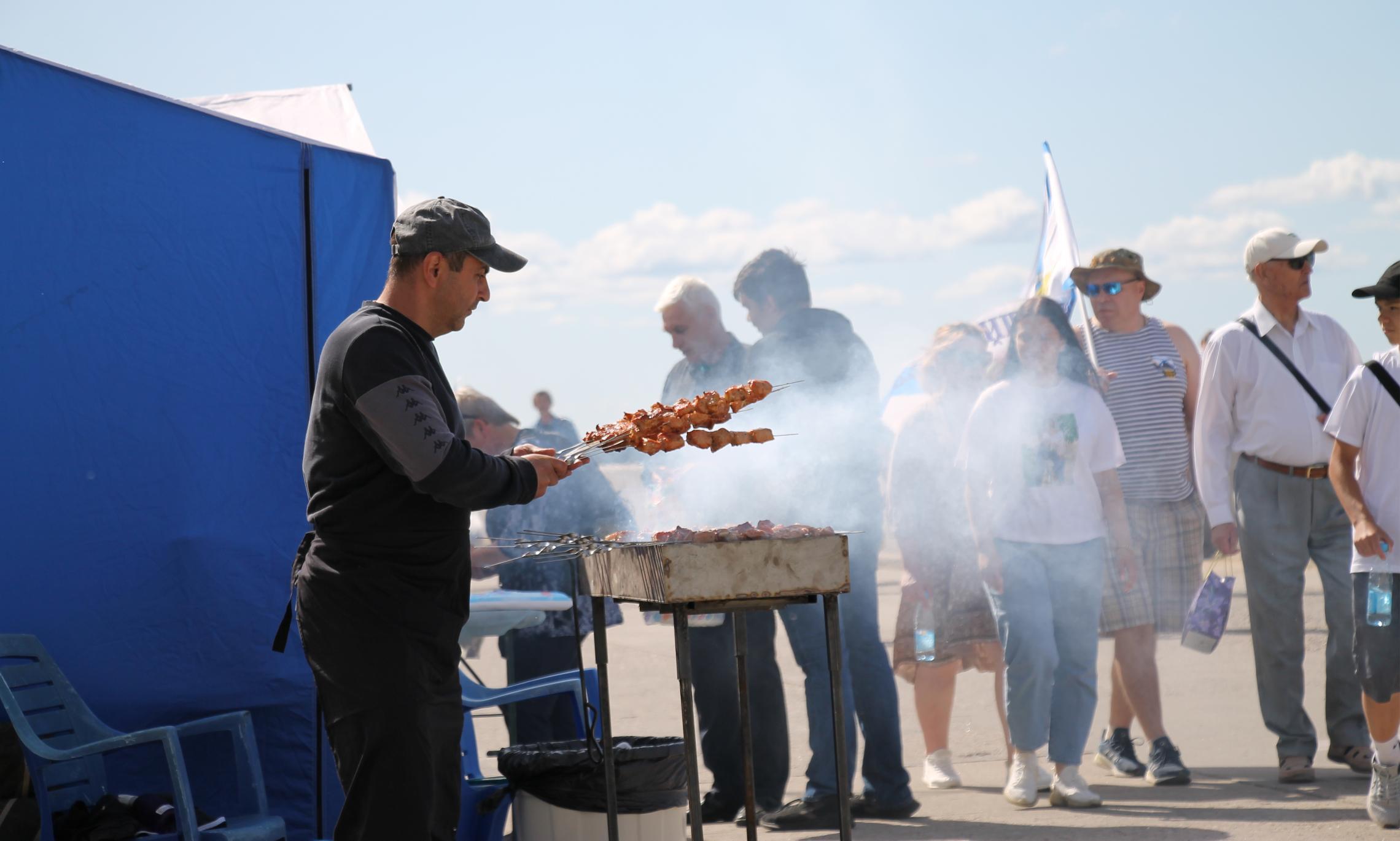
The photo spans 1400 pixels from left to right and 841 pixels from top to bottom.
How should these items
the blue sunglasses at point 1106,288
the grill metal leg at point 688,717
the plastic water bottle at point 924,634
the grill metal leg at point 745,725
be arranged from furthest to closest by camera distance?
the blue sunglasses at point 1106,288, the plastic water bottle at point 924,634, the grill metal leg at point 745,725, the grill metal leg at point 688,717

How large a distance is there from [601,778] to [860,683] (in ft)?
5.53

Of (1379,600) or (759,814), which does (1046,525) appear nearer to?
(1379,600)

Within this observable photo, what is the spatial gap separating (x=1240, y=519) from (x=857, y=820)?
231cm

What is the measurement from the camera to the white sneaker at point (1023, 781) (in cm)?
600

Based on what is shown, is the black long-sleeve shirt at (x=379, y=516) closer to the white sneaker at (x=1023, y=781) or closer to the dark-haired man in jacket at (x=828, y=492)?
the dark-haired man in jacket at (x=828, y=492)

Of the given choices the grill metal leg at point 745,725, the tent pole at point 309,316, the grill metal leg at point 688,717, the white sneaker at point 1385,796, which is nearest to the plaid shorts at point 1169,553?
the white sneaker at point 1385,796

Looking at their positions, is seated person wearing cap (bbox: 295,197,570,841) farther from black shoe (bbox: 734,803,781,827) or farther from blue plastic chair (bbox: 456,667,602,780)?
black shoe (bbox: 734,803,781,827)

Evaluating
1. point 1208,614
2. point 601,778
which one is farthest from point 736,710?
point 1208,614

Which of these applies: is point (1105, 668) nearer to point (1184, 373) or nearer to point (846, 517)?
point (1184, 373)

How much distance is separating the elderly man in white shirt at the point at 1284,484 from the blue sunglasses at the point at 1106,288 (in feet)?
2.01

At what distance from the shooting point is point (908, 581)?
6676 millimetres

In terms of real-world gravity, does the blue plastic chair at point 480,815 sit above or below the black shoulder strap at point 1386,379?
below

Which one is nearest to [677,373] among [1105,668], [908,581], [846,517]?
[846,517]

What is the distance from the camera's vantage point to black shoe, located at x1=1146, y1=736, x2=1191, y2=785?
632 centimetres
